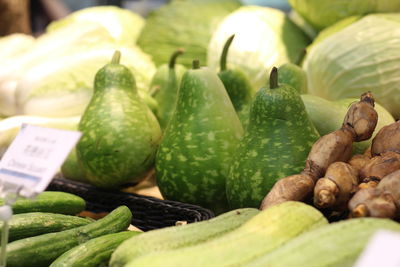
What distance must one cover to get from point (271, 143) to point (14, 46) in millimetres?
1705

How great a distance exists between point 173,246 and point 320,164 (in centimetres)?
34

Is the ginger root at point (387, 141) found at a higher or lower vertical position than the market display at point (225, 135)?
higher

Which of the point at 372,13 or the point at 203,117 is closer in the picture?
the point at 203,117

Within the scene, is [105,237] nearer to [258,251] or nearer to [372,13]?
[258,251]

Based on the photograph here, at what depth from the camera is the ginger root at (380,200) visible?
834mm

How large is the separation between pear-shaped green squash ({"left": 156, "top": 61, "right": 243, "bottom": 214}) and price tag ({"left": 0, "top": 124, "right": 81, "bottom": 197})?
16.2 inches

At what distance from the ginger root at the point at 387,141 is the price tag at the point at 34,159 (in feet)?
1.88

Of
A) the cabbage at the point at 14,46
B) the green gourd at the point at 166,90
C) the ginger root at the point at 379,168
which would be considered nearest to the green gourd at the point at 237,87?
the green gourd at the point at 166,90

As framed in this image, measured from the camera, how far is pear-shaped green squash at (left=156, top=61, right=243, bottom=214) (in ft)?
4.36

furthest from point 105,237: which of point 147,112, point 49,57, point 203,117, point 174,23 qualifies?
point 174,23

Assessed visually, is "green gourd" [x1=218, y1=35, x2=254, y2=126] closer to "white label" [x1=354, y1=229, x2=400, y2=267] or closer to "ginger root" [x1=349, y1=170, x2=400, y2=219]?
"ginger root" [x1=349, y1=170, x2=400, y2=219]

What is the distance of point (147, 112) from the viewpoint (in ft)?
5.15

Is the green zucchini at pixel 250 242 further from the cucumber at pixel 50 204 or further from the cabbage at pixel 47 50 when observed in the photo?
the cabbage at pixel 47 50

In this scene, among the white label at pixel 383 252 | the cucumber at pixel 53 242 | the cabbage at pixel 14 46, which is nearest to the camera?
the white label at pixel 383 252
